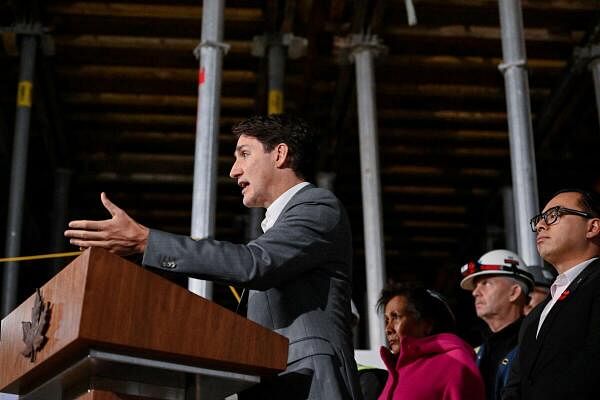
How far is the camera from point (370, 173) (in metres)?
8.91

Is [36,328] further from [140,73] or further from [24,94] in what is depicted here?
[140,73]

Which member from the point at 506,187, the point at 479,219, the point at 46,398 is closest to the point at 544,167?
the point at 506,187

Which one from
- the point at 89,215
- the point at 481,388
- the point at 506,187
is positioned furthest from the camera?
the point at 89,215

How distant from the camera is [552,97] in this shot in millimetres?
11125

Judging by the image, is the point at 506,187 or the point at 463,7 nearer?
the point at 463,7

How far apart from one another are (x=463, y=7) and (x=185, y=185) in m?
5.14

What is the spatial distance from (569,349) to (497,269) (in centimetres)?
218

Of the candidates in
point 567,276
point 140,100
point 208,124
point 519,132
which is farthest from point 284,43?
point 567,276

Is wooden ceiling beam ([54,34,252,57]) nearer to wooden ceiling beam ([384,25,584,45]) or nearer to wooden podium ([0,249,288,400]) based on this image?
wooden ceiling beam ([384,25,584,45])

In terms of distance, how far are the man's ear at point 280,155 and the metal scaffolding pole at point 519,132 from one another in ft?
14.2

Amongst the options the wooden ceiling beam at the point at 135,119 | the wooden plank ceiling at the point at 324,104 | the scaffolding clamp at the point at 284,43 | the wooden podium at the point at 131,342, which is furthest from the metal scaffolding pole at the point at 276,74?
the wooden podium at the point at 131,342

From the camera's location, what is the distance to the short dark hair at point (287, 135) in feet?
8.88

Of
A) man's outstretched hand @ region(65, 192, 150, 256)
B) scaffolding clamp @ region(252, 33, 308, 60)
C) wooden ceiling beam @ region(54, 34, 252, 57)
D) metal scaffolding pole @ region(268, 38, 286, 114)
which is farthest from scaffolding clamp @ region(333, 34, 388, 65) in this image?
man's outstretched hand @ region(65, 192, 150, 256)

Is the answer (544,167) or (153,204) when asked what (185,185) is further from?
(544,167)
